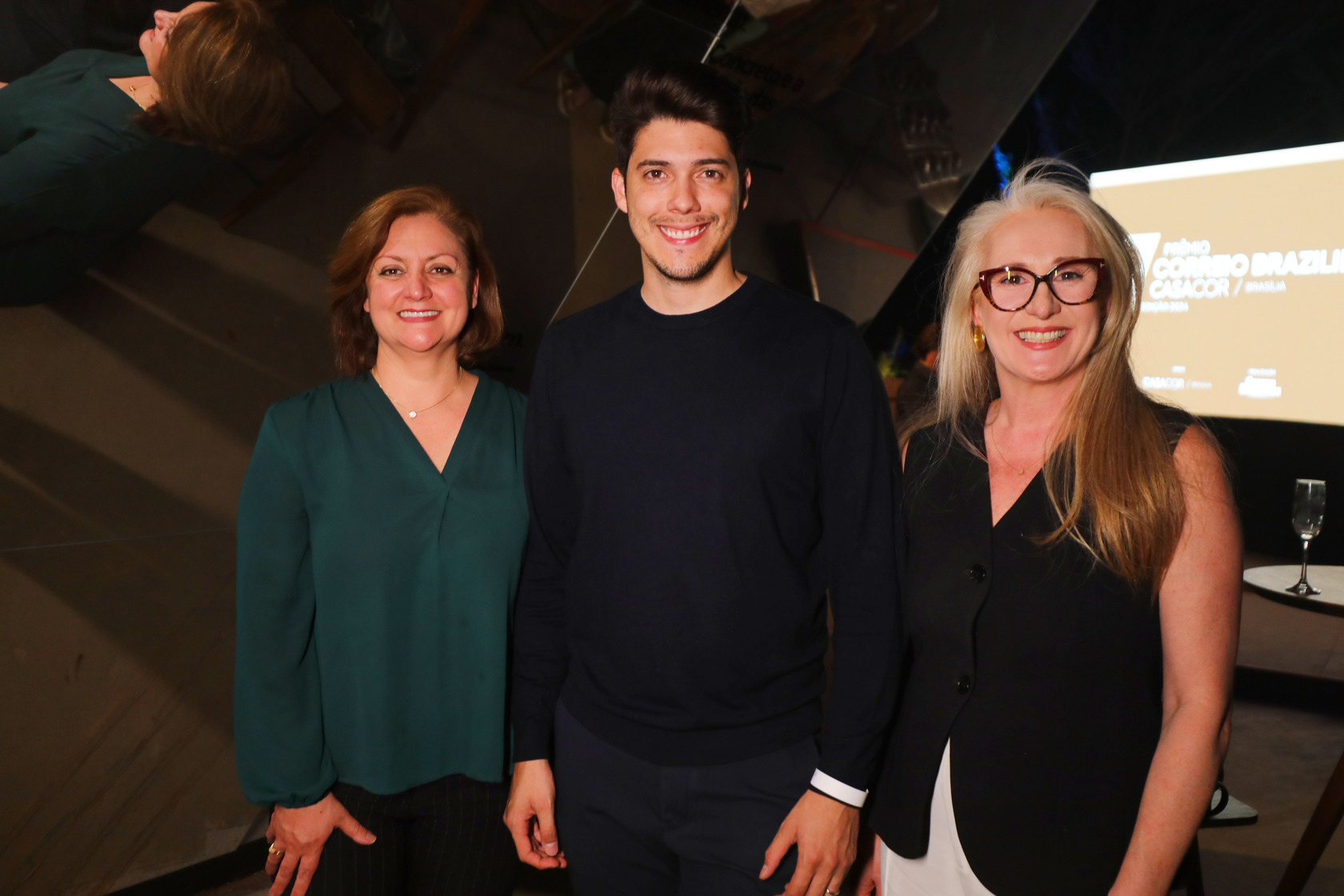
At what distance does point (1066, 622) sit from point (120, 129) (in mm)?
1931

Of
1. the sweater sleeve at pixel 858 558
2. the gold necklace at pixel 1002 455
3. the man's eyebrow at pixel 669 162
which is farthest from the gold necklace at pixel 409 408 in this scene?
the gold necklace at pixel 1002 455

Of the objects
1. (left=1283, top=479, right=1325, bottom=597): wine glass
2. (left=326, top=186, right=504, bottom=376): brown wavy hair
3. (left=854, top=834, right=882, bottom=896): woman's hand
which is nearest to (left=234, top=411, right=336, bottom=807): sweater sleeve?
(left=326, top=186, right=504, bottom=376): brown wavy hair

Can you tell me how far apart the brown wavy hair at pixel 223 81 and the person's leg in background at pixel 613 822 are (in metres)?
1.52

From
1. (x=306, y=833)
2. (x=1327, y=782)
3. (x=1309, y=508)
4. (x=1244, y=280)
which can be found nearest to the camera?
(x=306, y=833)

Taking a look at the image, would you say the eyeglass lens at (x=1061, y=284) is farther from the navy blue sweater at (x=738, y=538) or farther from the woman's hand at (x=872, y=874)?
the woman's hand at (x=872, y=874)

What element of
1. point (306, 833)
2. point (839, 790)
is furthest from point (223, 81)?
point (839, 790)

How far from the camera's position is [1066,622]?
104 centimetres

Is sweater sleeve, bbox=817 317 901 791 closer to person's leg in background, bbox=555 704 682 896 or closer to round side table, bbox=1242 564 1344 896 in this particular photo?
person's leg in background, bbox=555 704 682 896

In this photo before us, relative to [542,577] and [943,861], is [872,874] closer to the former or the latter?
[943,861]

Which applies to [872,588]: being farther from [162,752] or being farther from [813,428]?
[162,752]

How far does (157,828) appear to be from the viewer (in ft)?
6.86

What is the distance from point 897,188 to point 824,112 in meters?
0.63

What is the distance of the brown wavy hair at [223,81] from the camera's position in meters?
1.73

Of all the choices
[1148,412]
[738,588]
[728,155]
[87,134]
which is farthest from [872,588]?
[87,134]
